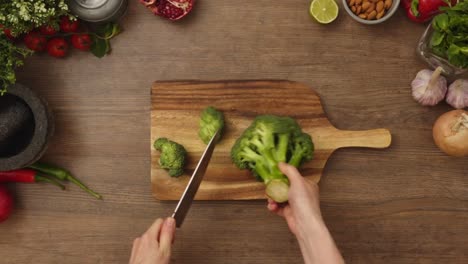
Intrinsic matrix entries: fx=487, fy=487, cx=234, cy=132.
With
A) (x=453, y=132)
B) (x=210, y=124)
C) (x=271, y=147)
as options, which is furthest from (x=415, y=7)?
(x=210, y=124)

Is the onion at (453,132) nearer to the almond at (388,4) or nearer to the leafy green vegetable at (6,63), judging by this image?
the almond at (388,4)

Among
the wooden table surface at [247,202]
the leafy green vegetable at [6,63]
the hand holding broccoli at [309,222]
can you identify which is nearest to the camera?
the hand holding broccoli at [309,222]

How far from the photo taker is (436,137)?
1.57m

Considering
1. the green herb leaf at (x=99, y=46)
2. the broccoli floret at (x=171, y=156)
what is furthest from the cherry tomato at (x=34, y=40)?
the broccoli floret at (x=171, y=156)

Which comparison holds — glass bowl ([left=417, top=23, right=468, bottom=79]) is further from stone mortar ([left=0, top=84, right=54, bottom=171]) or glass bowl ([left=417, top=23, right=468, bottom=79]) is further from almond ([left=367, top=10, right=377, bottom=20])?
stone mortar ([left=0, top=84, right=54, bottom=171])

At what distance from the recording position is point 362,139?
1.59 m

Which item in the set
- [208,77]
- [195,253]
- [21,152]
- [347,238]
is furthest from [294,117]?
[21,152]

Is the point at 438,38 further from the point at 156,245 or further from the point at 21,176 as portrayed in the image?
the point at 21,176

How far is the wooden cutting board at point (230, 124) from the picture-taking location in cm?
157

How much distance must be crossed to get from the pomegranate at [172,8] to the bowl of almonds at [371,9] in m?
0.51

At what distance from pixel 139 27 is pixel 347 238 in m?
0.98

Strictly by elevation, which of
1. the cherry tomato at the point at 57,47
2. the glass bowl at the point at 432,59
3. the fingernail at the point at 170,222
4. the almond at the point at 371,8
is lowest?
the fingernail at the point at 170,222

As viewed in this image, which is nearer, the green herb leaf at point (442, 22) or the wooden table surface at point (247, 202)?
the green herb leaf at point (442, 22)

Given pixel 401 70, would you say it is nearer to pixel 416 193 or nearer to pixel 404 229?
pixel 416 193
